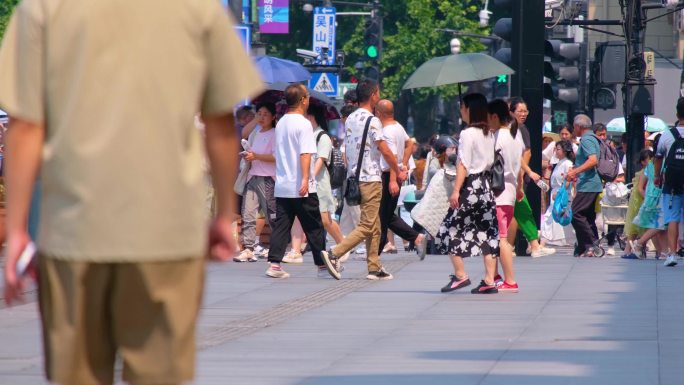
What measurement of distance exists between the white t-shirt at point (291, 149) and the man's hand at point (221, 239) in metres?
10.2

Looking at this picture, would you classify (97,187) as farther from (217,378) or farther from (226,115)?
(217,378)

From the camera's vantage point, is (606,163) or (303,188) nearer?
(303,188)

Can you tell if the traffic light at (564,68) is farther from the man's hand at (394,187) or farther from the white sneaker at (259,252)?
the man's hand at (394,187)

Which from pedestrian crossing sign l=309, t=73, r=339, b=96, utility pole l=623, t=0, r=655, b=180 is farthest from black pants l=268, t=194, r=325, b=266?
pedestrian crossing sign l=309, t=73, r=339, b=96

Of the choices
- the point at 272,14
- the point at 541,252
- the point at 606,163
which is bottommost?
the point at 541,252

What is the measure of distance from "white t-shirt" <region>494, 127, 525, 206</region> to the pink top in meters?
3.86

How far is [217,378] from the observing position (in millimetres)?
7750

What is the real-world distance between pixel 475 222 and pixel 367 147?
192cm

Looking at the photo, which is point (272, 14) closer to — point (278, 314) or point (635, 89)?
point (635, 89)

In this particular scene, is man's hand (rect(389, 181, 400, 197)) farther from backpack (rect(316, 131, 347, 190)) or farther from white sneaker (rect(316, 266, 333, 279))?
backpack (rect(316, 131, 347, 190))

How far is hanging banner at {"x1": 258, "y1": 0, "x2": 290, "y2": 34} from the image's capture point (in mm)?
40969

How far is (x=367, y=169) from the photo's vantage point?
14.2 metres

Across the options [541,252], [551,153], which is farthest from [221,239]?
[551,153]

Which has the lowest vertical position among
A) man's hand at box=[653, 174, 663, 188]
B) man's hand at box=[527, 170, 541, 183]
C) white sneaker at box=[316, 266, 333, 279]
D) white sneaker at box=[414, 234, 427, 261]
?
white sneaker at box=[414, 234, 427, 261]
